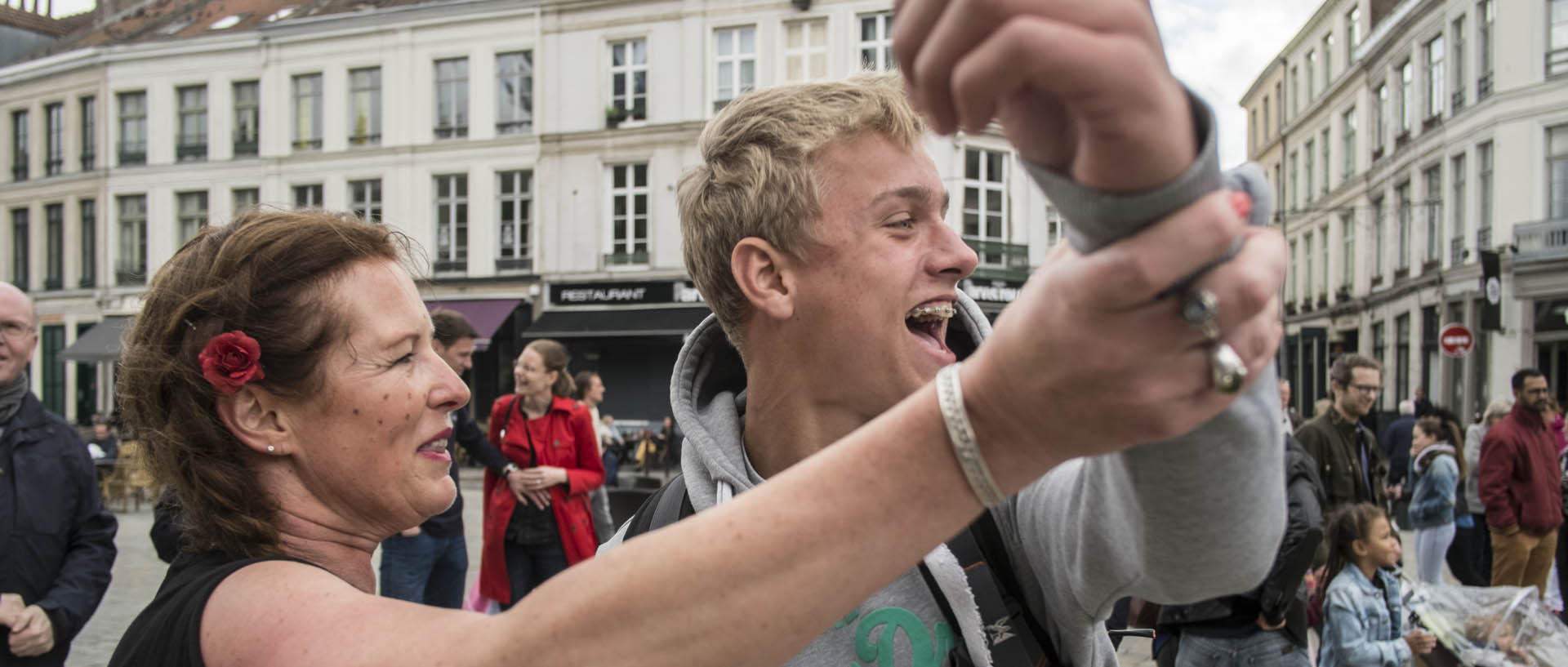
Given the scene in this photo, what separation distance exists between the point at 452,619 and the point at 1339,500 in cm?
667

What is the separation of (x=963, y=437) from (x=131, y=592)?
32.7 ft

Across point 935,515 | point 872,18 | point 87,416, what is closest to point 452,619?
point 935,515

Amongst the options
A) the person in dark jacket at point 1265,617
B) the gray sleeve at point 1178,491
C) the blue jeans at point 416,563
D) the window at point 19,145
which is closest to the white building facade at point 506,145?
the window at point 19,145

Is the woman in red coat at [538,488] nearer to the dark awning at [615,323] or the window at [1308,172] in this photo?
the dark awning at [615,323]

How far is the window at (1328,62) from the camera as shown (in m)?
30.5

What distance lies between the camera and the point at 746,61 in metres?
23.4

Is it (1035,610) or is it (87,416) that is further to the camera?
(87,416)

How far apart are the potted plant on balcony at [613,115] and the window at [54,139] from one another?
16.9 metres

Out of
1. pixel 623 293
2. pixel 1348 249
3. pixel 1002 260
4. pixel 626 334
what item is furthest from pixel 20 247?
pixel 1348 249

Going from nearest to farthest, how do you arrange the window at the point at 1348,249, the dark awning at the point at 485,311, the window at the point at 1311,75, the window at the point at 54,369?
1. the dark awning at the point at 485,311
2. the window at the point at 54,369
3. the window at the point at 1348,249
4. the window at the point at 1311,75

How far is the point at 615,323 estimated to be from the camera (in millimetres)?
23562

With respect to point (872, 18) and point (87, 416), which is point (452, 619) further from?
point (87, 416)

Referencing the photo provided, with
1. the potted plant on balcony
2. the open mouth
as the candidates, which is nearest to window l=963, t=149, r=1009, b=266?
the potted plant on balcony

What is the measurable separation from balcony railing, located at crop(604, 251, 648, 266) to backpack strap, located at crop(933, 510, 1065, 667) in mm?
22825
